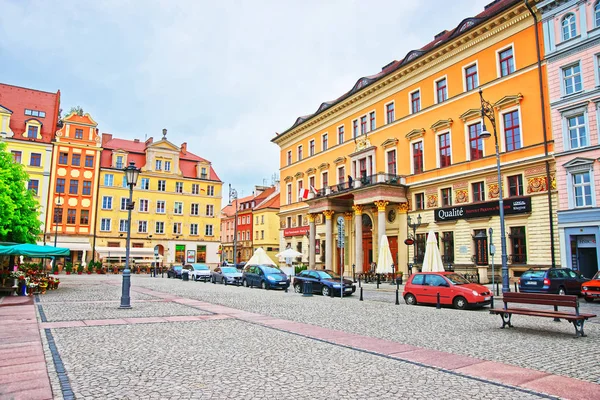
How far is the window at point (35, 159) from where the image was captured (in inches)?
2077

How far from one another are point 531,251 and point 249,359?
24.3 meters

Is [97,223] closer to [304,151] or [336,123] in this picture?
[304,151]

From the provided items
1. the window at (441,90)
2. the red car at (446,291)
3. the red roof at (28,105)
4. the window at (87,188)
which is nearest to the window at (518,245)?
the red car at (446,291)

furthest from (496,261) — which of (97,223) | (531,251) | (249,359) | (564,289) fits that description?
(97,223)

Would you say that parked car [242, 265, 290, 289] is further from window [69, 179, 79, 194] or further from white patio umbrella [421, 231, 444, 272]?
window [69, 179, 79, 194]

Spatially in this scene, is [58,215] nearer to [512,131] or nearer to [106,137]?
[106,137]

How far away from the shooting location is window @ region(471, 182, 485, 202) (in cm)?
3062

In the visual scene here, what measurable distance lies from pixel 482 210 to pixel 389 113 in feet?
46.1

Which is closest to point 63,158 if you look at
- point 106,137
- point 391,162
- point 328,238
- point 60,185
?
point 60,185

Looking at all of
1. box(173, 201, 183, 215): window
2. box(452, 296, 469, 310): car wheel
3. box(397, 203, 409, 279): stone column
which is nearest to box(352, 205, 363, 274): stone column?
box(397, 203, 409, 279): stone column

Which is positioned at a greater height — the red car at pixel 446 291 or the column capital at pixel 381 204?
the column capital at pixel 381 204

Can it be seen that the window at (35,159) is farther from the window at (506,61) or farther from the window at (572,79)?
the window at (572,79)

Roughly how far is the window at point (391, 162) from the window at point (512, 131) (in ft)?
35.8

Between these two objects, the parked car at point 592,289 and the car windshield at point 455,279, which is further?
the parked car at point 592,289
